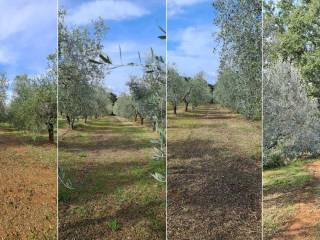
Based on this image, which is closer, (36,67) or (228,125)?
(36,67)

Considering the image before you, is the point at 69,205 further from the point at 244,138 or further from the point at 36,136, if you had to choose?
the point at 244,138

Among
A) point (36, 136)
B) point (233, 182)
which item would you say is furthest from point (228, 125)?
point (36, 136)

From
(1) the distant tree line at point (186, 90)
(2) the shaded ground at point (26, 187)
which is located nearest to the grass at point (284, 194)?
(1) the distant tree line at point (186, 90)

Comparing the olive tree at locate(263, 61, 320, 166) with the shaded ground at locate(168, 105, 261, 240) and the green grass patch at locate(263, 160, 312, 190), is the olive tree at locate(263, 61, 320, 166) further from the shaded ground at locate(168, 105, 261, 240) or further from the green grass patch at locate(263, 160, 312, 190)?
the shaded ground at locate(168, 105, 261, 240)

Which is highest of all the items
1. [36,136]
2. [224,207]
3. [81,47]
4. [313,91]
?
[81,47]

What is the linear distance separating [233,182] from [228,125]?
26.5 inches

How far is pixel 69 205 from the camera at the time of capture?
5.71 m

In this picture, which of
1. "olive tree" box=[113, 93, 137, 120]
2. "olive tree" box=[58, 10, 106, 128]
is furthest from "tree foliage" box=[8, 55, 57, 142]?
"olive tree" box=[113, 93, 137, 120]

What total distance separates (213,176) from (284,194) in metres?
0.95

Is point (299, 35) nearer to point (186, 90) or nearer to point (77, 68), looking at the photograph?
point (186, 90)

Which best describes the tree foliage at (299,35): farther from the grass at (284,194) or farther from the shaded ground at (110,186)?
the shaded ground at (110,186)

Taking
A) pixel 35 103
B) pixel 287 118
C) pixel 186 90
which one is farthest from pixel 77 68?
pixel 287 118

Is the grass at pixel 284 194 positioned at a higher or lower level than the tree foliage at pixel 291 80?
lower

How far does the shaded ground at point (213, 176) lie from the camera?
19.3 ft
